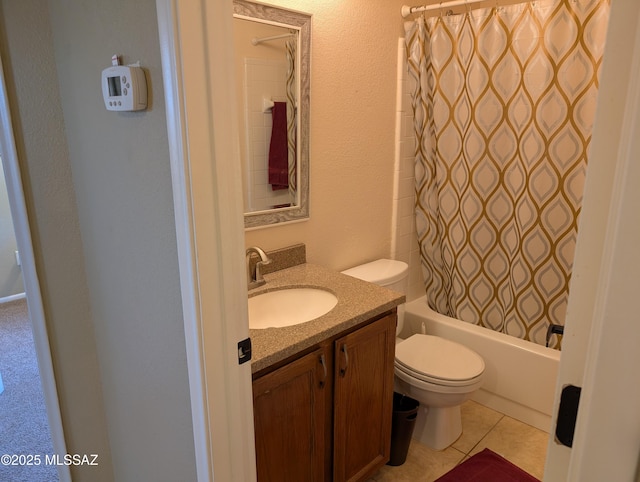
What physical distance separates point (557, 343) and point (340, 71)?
5.58 ft

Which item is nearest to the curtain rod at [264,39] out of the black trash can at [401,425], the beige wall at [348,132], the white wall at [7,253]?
the beige wall at [348,132]

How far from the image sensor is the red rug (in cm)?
188

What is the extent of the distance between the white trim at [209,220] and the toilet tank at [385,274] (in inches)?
45.5

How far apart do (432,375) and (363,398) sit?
16.6 inches

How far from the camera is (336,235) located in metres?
2.23

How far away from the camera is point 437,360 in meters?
2.06

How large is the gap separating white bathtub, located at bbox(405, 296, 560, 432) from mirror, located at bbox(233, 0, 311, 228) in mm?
1137

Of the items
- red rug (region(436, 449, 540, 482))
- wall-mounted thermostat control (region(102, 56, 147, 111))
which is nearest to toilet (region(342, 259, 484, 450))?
red rug (region(436, 449, 540, 482))

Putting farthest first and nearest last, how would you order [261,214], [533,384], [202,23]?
[533,384], [261,214], [202,23]

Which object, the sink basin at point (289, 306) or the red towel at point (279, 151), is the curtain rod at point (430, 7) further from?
the sink basin at point (289, 306)

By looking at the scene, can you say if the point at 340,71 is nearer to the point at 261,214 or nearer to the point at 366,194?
the point at 366,194

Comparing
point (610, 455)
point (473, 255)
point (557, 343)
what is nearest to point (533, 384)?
point (557, 343)

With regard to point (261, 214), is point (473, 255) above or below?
below

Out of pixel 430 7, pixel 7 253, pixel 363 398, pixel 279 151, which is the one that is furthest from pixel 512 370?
pixel 7 253
